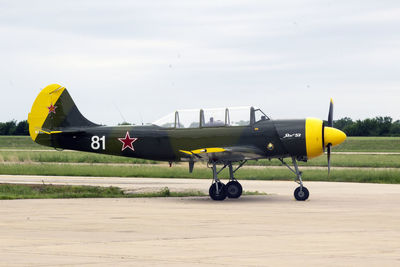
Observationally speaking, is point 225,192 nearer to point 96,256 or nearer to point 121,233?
point 121,233

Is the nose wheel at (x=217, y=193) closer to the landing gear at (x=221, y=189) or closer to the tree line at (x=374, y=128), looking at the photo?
the landing gear at (x=221, y=189)

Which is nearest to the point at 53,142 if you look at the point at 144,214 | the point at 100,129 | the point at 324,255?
the point at 100,129

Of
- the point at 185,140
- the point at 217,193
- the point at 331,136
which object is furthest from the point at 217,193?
the point at 331,136

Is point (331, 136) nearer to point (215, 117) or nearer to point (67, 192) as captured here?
point (215, 117)

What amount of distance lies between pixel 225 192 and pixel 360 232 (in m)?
8.82

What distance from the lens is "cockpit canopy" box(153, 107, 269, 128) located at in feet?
70.0

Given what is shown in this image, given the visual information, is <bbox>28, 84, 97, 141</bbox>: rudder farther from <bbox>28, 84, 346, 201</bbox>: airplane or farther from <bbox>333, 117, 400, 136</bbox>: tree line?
<bbox>333, 117, 400, 136</bbox>: tree line

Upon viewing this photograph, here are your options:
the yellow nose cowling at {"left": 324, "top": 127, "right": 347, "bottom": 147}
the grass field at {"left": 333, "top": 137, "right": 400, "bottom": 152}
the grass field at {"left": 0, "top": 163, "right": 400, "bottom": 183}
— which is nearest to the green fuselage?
the yellow nose cowling at {"left": 324, "top": 127, "right": 347, "bottom": 147}

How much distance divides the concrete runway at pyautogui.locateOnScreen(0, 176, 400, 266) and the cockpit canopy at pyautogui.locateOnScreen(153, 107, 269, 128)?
2.42 m

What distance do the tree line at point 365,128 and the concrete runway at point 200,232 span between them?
10257cm

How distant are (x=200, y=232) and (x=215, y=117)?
904cm

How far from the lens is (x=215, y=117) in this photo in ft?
70.8

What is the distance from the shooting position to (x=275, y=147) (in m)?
21.0

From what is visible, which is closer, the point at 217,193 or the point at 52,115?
the point at 217,193
